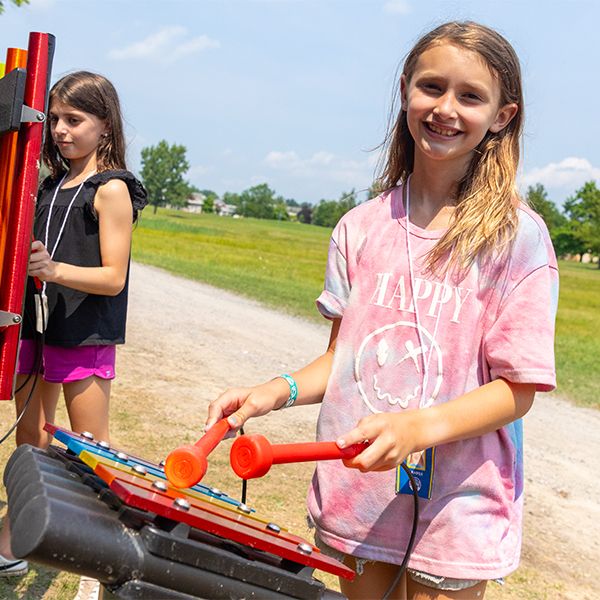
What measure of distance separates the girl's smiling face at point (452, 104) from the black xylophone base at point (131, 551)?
108cm

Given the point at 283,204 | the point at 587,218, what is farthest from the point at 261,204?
the point at 587,218

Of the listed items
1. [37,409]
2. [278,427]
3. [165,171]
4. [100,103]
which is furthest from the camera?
[165,171]

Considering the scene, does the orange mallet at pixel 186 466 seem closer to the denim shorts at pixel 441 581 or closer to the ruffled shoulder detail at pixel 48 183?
the denim shorts at pixel 441 581

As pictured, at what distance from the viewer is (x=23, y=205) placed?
2.67 m

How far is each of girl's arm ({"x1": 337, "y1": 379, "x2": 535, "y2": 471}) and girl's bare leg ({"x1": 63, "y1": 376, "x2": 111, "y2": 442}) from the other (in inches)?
74.4

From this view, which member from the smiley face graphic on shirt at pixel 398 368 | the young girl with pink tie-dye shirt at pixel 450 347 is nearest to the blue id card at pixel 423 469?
the young girl with pink tie-dye shirt at pixel 450 347

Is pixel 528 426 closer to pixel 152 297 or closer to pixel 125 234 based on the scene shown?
pixel 125 234

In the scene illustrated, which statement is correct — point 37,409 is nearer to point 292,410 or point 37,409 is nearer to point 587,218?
point 292,410

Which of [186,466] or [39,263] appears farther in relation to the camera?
[39,263]

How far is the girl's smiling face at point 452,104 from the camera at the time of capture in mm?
1972

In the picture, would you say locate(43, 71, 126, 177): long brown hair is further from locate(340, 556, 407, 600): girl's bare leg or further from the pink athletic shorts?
locate(340, 556, 407, 600): girl's bare leg

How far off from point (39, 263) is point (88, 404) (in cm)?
68

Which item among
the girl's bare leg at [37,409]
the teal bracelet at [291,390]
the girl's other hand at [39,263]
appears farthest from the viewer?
the girl's bare leg at [37,409]

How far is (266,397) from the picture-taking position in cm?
196
